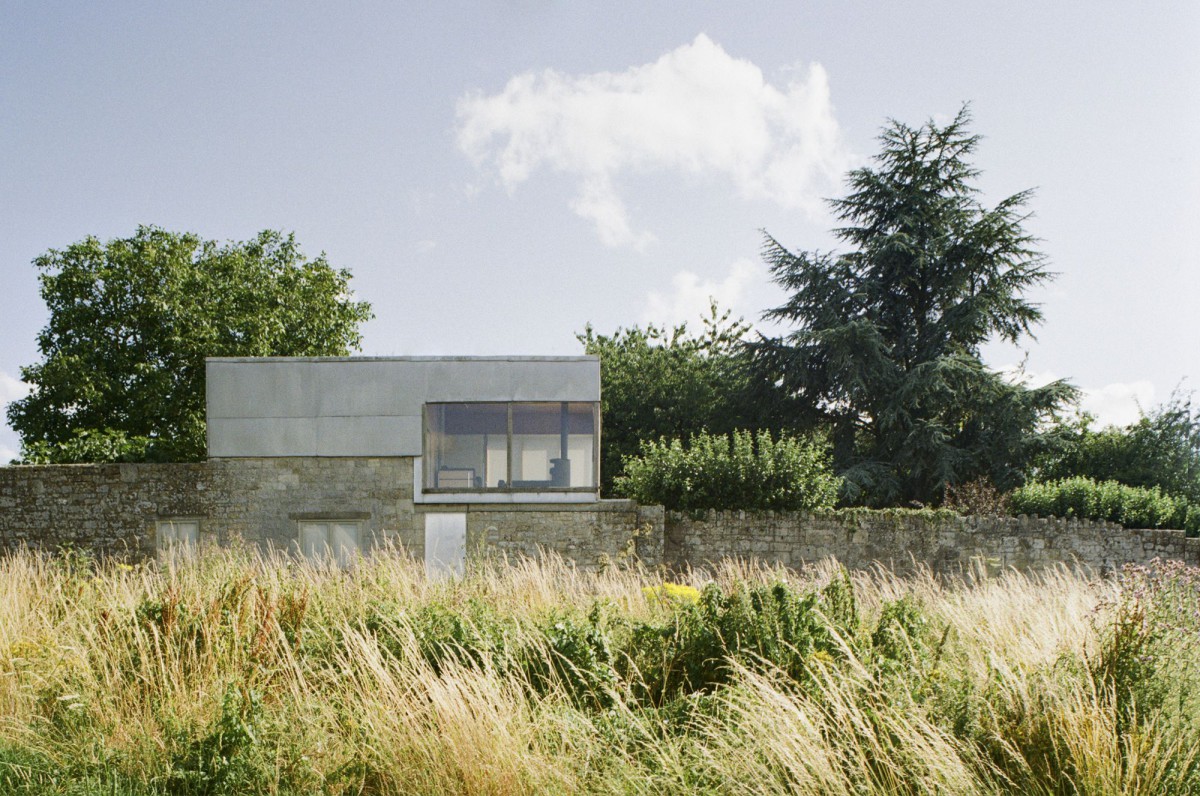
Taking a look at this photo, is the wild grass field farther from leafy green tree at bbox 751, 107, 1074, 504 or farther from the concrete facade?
leafy green tree at bbox 751, 107, 1074, 504

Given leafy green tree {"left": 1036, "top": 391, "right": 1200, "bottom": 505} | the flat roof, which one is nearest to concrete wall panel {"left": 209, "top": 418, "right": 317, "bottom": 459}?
the flat roof

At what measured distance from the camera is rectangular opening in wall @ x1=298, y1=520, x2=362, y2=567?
14.4 metres

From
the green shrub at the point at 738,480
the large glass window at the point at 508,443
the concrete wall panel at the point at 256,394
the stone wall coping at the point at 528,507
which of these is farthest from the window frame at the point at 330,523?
the green shrub at the point at 738,480

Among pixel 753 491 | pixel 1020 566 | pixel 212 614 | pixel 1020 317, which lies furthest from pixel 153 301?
pixel 1020 317

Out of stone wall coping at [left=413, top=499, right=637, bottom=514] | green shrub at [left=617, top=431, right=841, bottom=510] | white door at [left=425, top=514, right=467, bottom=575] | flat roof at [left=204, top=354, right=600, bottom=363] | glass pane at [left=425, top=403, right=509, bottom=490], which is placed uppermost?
flat roof at [left=204, top=354, right=600, bottom=363]

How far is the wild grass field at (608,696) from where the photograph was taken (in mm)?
3998

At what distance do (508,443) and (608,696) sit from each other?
31.3 feet

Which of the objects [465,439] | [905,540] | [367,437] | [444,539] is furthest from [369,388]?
[905,540]

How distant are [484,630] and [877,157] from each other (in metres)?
19.5

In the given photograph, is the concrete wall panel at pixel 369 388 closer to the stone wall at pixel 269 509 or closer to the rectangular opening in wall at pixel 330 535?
the stone wall at pixel 269 509

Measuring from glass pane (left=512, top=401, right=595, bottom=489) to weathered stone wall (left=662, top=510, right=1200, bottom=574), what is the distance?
1978 mm

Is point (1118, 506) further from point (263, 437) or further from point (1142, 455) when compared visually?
point (263, 437)

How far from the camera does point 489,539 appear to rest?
14383 mm

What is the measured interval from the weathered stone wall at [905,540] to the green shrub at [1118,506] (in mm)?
483
